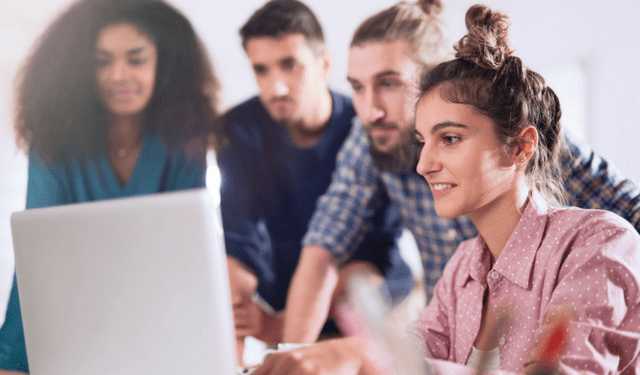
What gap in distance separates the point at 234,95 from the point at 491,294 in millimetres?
1073

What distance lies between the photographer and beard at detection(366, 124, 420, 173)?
1338 mm

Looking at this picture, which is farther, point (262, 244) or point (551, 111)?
point (262, 244)

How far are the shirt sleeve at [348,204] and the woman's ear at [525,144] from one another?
619 millimetres

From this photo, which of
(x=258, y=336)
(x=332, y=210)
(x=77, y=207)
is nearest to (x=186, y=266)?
(x=77, y=207)

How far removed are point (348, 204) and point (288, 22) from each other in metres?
0.62

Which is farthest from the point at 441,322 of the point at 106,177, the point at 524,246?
the point at 106,177

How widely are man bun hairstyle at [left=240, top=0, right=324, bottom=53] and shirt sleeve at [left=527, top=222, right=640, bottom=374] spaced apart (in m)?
1.05

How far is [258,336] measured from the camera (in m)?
1.59

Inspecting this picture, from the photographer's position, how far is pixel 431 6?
1.33 m

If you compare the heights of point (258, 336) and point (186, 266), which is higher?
point (186, 266)

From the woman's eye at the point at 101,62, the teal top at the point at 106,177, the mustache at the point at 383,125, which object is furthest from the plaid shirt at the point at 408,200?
the woman's eye at the point at 101,62

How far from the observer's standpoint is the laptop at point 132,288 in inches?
25.9

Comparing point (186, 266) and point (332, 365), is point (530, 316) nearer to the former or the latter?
point (332, 365)

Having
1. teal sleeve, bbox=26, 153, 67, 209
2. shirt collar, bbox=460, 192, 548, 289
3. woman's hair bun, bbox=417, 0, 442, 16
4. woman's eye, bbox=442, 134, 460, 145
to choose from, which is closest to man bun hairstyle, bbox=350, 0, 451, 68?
woman's hair bun, bbox=417, 0, 442, 16
